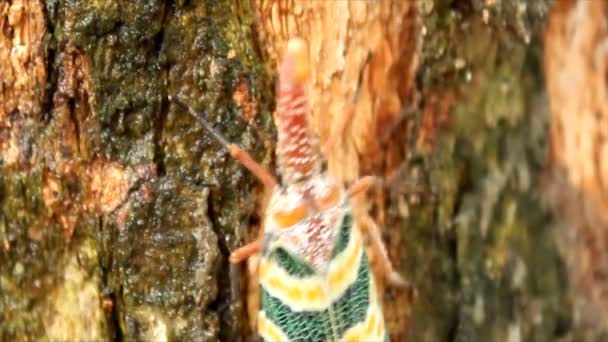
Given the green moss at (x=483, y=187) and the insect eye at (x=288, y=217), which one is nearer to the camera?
the insect eye at (x=288, y=217)

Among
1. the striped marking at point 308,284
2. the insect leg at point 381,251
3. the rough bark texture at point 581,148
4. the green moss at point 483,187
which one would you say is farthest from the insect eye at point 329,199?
the rough bark texture at point 581,148

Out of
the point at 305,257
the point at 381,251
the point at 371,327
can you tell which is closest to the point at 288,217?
the point at 305,257

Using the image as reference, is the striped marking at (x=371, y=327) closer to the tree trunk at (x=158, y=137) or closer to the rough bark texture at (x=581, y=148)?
the tree trunk at (x=158, y=137)

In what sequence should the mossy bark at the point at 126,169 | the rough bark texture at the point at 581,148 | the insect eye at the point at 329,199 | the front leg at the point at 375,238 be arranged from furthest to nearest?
the rough bark texture at the point at 581,148, the front leg at the point at 375,238, the insect eye at the point at 329,199, the mossy bark at the point at 126,169

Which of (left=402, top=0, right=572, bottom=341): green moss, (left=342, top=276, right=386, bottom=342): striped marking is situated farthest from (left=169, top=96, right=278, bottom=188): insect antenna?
(left=402, top=0, right=572, bottom=341): green moss

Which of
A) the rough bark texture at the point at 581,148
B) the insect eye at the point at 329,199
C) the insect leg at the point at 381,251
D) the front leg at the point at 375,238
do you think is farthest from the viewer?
the rough bark texture at the point at 581,148

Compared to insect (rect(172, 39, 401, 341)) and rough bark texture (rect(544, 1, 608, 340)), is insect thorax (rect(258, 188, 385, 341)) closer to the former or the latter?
insect (rect(172, 39, 401, 341))

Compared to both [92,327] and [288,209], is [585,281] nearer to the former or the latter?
[288,209]

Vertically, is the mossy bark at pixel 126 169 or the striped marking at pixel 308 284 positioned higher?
the mossy bark at pixel 126 169
